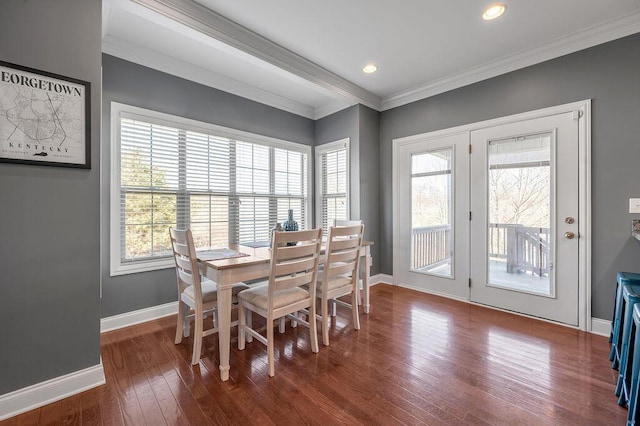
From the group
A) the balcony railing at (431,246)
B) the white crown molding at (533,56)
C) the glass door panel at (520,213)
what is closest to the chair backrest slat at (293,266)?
the balcony railing at (431,246)

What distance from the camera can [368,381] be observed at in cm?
183

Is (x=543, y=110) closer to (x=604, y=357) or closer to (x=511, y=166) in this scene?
(x=511, y=166)

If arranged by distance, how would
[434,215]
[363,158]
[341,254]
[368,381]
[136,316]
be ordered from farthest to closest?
[363,158], [434,215], [136,316], [341,254], [368,381]

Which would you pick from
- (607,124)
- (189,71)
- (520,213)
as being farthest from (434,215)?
(189,71)

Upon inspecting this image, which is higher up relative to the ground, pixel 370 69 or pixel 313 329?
pixel 370 69

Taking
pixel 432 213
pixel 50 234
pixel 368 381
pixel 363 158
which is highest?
pixel 363 158

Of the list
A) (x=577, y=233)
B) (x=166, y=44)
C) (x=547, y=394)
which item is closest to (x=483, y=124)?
(x=577, y=233)

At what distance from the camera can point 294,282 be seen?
2.08 metres

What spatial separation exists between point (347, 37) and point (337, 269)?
221 cm

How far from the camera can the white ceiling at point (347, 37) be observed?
2201 mm

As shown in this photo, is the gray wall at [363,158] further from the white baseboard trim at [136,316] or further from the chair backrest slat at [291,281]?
the white baseboard trim at [136,316]

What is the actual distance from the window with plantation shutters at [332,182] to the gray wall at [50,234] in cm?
289

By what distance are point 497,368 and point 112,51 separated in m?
4.24

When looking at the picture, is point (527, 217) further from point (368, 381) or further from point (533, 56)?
point (368, 381)
